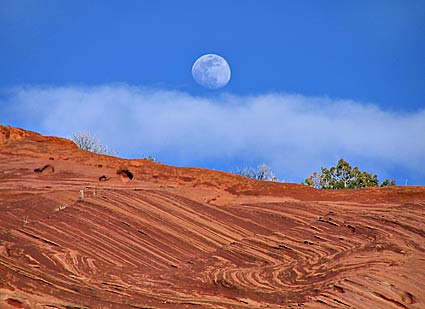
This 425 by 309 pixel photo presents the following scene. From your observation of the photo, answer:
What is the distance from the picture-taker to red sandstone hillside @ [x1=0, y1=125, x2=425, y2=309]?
9641 mm

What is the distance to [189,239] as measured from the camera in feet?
39.7

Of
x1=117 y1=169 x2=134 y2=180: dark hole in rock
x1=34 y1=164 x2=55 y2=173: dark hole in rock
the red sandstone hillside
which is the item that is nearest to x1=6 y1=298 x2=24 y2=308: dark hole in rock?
the red sandstone hillside

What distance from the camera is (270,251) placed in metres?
11.7

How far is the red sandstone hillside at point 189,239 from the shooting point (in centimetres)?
964

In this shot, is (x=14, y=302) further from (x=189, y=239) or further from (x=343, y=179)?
(x=343, y=179)

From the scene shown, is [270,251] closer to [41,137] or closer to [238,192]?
[238,192]

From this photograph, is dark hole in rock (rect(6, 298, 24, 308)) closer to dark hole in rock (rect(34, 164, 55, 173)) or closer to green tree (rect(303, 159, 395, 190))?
dark hole in rock (rect(34, 164, 55, 173))

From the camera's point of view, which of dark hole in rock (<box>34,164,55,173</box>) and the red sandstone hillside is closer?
the red sandstone hillside

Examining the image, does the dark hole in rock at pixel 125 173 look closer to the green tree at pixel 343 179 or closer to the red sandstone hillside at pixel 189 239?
the red sandstone hillside at pixel 189 239

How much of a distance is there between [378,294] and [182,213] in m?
4.67

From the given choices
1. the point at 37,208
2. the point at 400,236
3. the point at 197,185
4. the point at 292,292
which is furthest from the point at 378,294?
the point at 37,208

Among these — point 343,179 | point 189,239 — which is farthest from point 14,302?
point 343,179

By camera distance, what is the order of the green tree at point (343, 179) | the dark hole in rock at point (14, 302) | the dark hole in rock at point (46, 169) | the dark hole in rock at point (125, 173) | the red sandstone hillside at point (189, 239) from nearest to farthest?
the dark hole in rock at point (14, 302), the red sandstone hillside at point (189, 239), the dark hole in rock at point (125, 173), the dark hole in rock at point (46, 169), the green tree at point (343, 179)

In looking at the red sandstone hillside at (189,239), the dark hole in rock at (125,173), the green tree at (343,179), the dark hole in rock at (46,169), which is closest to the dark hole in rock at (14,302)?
the red sandstone hillside at (189,239)
